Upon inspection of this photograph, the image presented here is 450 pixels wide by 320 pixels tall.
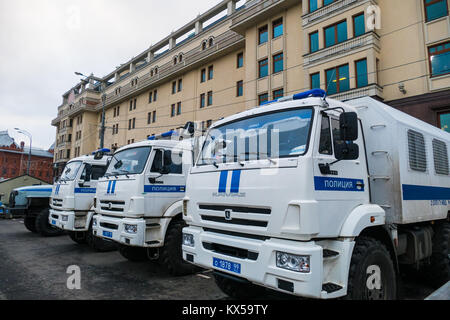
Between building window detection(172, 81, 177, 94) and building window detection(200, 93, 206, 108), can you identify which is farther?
building window detection(172, 81, 177, 94)

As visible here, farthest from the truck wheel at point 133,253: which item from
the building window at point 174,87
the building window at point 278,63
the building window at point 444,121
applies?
the building window at point 174,87

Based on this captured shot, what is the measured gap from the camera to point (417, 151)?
497 cm

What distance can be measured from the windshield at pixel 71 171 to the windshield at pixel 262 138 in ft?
20.2

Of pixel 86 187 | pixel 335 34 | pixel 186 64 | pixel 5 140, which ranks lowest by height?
pixel 86 187

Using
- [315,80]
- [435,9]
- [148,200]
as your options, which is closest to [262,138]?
[148,200]

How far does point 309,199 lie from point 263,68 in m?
20.2

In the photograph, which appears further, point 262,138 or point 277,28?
point 277,28

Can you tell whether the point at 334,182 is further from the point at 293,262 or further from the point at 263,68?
the point at 263,68

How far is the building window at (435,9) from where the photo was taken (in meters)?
14.4

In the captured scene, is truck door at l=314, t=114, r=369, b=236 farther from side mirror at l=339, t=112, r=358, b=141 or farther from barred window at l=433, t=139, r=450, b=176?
barred window at l=433, t=139, r=450, b=176

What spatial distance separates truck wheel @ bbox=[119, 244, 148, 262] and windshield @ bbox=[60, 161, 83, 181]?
11.3 ft

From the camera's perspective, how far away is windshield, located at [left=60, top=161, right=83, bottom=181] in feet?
29.7

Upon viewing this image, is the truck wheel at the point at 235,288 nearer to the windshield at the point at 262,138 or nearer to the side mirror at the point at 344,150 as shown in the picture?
the windshield at the point at 262,138

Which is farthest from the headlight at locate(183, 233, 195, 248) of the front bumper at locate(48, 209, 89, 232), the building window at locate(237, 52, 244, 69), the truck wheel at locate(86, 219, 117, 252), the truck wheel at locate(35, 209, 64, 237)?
the building window at locate(237, 52, 244, 69)
